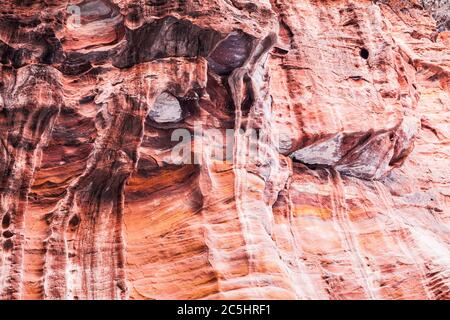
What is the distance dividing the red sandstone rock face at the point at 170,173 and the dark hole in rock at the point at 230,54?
0.02 meters

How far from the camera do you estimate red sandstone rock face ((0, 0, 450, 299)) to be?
9.76 m

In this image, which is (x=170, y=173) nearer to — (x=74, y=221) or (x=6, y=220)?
(x=74, y=221)

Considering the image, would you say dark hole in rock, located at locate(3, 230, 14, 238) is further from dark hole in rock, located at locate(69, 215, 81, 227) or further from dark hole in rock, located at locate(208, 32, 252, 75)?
dark hole in rock, located at locate(208, 32, 252, 75)

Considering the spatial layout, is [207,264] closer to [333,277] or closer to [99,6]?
[333,277]

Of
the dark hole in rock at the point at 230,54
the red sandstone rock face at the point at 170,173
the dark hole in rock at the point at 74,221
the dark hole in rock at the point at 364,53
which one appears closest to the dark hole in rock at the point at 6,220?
the red sandstone rock face at the point at 170,173

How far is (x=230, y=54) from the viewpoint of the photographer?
1095 centimetres

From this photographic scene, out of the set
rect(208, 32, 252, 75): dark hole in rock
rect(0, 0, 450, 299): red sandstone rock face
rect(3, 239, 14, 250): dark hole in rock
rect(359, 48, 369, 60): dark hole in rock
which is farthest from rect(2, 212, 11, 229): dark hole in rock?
rect(359, 48, 369, 60): dark hole in rock

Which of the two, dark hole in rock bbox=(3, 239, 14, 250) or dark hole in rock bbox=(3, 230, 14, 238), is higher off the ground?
dark hole in rock bbox=(3, 230, 14, 238)

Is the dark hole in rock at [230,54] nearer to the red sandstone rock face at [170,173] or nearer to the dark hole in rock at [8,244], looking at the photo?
the red sandstone rock face at [170,173]

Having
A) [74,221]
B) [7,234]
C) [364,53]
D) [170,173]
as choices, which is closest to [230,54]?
[170,173]

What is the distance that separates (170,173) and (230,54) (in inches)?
87.1

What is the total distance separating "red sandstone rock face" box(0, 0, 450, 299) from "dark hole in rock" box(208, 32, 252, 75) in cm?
2

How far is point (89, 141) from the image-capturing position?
10336 millimetres

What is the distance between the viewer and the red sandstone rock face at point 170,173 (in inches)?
384
